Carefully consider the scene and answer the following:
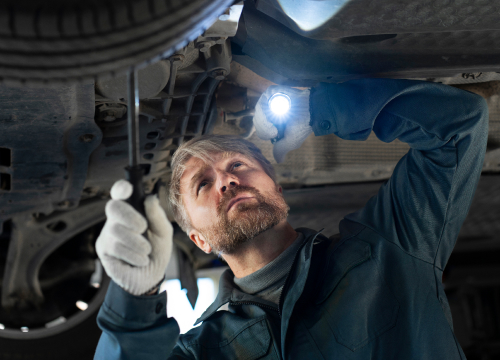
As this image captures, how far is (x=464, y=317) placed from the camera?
3.14 meters

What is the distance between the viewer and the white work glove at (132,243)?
1054mm

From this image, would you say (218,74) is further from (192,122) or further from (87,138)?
(87,138)

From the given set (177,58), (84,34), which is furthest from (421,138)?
(84,34)

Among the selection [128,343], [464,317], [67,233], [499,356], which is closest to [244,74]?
[128,343]

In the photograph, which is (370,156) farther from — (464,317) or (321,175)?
(464,317)

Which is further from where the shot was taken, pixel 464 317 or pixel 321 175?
pixel 464 317

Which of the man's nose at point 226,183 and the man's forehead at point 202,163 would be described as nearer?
the man's nose at point 226,183

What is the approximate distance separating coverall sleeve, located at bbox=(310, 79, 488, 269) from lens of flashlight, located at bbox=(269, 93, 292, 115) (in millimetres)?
106

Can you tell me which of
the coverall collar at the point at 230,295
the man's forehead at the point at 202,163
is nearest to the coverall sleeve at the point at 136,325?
the coverall collar at the point at 230,295

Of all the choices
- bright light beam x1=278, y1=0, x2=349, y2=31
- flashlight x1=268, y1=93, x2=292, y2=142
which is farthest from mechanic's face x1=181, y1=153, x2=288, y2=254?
bright light beam x1=278, y1=0, x2=349, y2=31

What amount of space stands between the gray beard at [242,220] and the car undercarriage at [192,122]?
1.11 ft

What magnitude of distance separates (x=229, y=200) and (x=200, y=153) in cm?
24

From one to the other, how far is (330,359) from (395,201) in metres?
0.51

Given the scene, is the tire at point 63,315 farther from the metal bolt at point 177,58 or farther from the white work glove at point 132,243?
the metal bolt at point 177,58
